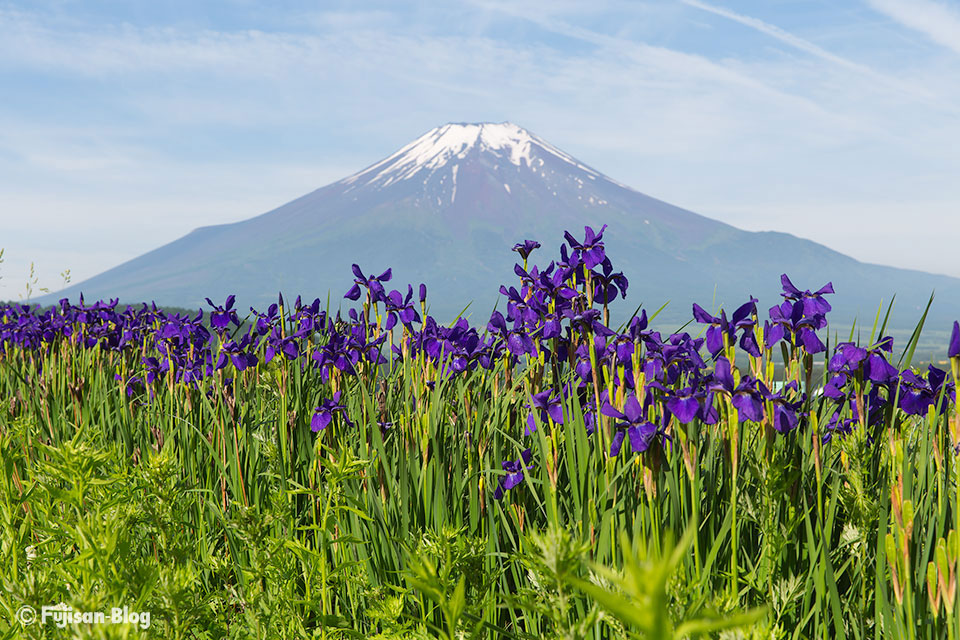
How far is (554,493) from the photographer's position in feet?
10.1

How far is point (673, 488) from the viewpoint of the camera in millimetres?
2803

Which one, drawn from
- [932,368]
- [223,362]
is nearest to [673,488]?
[932,368]

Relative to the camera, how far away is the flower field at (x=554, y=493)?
2.35 meters

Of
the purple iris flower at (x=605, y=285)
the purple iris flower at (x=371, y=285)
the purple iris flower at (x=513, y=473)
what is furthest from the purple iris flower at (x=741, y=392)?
the purple iris flower at (x=371, y=285)

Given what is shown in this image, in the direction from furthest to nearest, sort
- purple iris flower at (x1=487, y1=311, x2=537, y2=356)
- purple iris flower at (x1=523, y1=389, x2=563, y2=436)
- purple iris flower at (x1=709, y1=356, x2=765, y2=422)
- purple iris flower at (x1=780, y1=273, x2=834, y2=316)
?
purple iris flower at (x1=487, y1=311, x2=537, y2=356) < purple iris flower at (x1=523, y1=389, x2=563, y2=436) < purple iris flower at (x1=780, y1=273, x2=834, y2=316) < purple iris flower at (x1=709, y1=356, x2=765, y2=422)

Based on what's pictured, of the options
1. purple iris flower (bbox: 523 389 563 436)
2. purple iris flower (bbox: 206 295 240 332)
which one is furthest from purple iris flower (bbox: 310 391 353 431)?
purple iris flower (bbox: 206 295 240 332)

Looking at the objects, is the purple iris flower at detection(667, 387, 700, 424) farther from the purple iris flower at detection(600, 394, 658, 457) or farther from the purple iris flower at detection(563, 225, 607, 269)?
the purple iris flower at detection(563, 225, 607, 269)

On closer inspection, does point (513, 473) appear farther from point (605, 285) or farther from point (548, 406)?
point (605, 285)

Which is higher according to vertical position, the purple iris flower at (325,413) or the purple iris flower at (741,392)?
the purple iris flower at (741,392)

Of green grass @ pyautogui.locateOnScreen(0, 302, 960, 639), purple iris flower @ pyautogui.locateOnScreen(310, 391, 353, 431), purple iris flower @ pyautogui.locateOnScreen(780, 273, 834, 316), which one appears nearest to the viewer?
green grass @ pyautogui.locateOnScreen(0, 302, 960, 639)

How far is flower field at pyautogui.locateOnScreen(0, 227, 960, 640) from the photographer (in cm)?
235

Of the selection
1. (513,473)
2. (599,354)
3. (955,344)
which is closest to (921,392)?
(955,344)

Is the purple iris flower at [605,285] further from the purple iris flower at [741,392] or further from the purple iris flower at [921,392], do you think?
the purple iris flower at [921,392]

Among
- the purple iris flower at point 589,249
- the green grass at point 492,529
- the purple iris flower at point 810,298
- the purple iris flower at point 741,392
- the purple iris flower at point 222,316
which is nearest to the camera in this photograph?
the green grass at point 492,529
